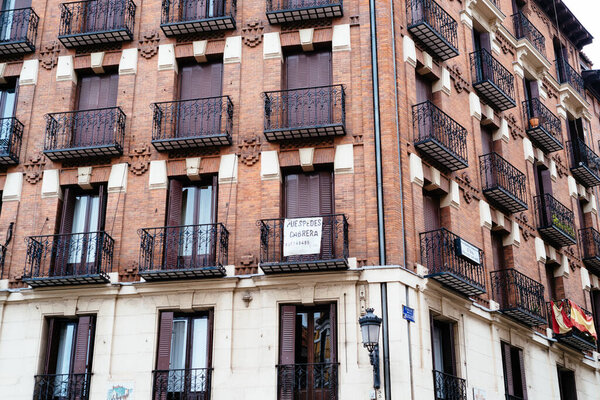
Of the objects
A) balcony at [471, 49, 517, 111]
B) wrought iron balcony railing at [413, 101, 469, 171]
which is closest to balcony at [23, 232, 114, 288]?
wrought iron balcony railing at [413, 101, 469, 171]

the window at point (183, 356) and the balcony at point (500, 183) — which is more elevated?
the balcony at point (500, 183)

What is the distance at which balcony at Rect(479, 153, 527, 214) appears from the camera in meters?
24.8

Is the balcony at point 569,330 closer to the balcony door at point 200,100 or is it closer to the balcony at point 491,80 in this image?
the balcony at point 491,80

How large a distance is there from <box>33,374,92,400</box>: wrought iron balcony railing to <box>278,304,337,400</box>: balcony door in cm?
495

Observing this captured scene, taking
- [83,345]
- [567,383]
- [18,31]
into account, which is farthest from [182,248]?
[567,383]

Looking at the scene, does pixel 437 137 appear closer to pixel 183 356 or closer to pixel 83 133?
pixel 183 356

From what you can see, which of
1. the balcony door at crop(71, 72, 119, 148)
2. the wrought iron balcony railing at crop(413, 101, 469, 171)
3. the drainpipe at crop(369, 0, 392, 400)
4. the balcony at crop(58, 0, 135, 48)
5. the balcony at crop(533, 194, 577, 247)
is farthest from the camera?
the balcony at crop(533, 194, 577, 247)

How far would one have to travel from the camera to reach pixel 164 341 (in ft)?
66.7

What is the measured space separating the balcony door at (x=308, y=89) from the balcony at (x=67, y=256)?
5.93 m

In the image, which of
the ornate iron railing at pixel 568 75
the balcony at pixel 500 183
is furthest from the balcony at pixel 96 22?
the ornate iron railing at pixel 568 75

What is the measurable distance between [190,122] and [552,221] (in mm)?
12885

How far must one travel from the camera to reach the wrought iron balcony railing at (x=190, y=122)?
71.7ft

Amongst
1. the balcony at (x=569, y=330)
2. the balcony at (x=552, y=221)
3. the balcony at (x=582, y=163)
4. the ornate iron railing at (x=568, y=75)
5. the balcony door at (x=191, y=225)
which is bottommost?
the balcony at (x=569, y=330)

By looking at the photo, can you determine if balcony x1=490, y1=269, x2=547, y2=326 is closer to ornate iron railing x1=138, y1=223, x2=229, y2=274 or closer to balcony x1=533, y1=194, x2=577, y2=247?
balcony x1=533, y1=194, x2=577, y2=247
